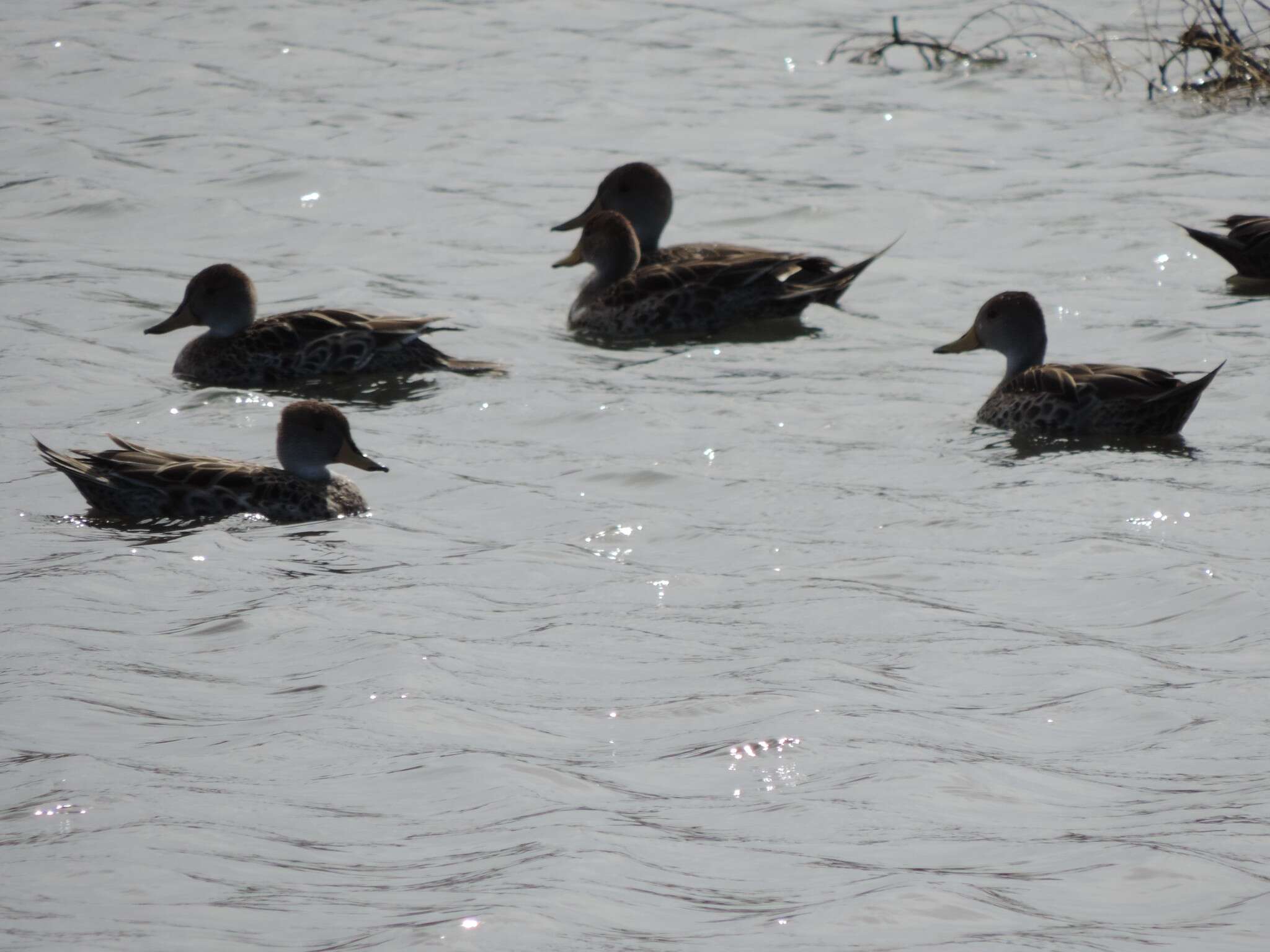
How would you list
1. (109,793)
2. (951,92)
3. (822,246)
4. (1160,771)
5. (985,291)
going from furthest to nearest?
1. (951,92)
2. (822,246)
3. (985,291)
4. (1160,771)
5. (109,793)

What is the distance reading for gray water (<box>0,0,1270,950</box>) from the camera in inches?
173

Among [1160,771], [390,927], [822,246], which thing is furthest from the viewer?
[822,246]

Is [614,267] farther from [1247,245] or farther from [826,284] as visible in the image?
[1247,245]

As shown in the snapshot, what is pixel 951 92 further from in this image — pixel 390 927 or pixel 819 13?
pixel 390 927

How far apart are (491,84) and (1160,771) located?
13140 mm

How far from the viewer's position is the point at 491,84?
56.7 feet

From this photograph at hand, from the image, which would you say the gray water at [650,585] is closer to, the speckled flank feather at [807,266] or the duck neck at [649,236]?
the speckled flank feather at [807,266]

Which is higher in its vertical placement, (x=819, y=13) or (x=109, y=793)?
(x=819, y=13)

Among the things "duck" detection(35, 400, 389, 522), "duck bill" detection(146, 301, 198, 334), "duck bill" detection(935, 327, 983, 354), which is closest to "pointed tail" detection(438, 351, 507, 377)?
"duck bill" detection(146, 301, 198, 334)

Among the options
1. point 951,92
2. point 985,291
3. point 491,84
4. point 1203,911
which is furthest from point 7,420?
point 951,92

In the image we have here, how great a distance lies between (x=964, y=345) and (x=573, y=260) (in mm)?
3073

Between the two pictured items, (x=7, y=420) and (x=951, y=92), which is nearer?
(x=7, y=420)

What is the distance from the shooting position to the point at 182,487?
7711 mm

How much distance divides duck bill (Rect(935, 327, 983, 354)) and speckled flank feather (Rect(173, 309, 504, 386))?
275 cm
